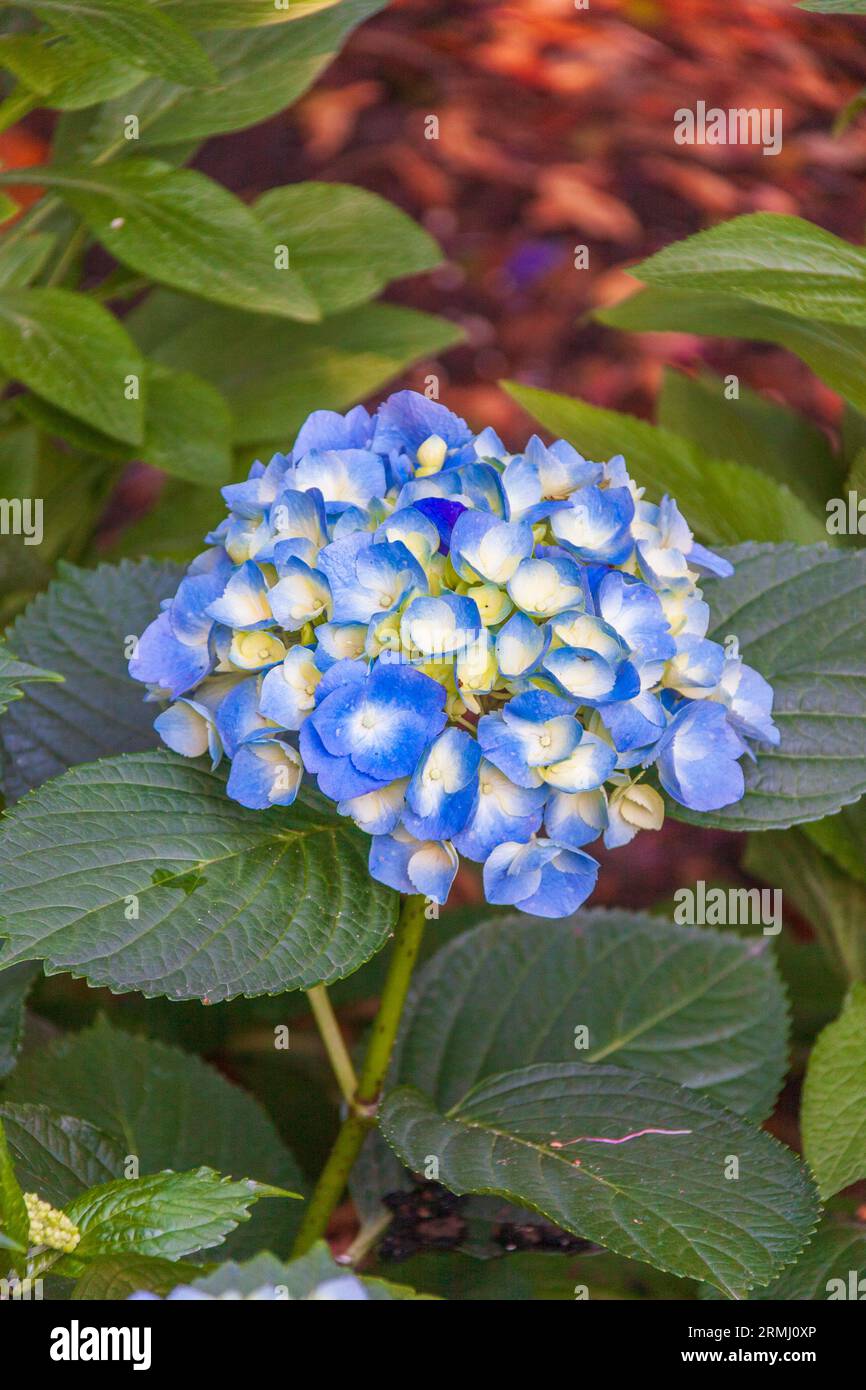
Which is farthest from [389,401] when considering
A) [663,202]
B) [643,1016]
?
[663,202]

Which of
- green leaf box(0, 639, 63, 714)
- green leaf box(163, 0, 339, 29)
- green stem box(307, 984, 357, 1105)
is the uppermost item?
green leaf box(163, 0, 339, 29)

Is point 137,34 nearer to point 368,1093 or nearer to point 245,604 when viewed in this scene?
point 245,604

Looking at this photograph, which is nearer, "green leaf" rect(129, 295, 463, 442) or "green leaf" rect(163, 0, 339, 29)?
"green leaf" rect(163, 0, 339, 29)

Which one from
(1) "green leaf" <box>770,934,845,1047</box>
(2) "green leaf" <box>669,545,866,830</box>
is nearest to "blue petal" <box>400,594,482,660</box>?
(2) "green leaf" <box>669,545,866,830</box>

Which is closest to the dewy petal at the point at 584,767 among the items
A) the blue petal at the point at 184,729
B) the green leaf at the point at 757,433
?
the blue petal at the point at 184,729

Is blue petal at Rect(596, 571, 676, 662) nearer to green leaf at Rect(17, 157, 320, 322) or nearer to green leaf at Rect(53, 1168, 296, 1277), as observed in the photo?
green leaf at Rect(53, 1168, 296, 1277)

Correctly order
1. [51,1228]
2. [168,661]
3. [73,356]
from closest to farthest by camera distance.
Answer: [51,1228]
[168,661]
[73,356]

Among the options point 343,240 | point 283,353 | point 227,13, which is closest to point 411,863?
point 227,13

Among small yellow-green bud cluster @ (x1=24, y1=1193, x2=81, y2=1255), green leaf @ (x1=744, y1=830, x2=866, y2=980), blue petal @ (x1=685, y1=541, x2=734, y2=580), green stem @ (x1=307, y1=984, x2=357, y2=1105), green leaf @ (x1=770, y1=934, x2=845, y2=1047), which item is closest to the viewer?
small yellow-green bud cluster @ (x1=24, y1=1193, x2=81, y2=1255)
